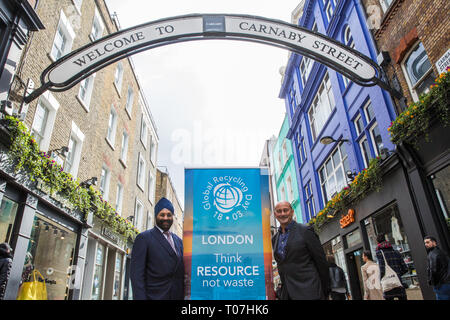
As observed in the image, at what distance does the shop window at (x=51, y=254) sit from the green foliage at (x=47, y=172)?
37.3 inches

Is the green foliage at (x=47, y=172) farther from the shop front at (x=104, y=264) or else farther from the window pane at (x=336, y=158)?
the window pane at (x=336, y=158)

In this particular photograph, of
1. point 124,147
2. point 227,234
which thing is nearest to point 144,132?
point 124,147

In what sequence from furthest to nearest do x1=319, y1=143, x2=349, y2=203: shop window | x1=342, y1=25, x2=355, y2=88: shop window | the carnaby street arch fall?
x1=319, y1=143, x2=349, y2=203: shop window → x1=342, y1=25, x2=355, y2=88: shop window → the carnaby street arch

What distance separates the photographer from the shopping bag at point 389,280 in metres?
6.55

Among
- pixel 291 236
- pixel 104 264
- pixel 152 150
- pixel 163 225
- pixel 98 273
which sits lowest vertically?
pixel 291 236

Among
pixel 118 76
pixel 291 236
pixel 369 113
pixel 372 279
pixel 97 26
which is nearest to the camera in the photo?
pixel 291 236

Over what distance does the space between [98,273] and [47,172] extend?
20.6ft

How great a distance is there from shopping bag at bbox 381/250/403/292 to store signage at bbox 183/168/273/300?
5.56 metres

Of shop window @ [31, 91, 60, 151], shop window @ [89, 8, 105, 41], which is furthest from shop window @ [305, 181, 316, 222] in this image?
shop window @ [31, 91, 60, 151]

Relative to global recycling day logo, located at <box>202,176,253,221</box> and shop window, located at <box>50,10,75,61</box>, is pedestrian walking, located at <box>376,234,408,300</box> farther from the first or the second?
shop window, located at <box>50,10,75,61</box>

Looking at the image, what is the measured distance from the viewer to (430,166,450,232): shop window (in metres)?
6.77

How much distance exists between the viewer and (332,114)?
46.0ft

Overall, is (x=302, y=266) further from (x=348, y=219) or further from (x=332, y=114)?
(x=332, y=114)

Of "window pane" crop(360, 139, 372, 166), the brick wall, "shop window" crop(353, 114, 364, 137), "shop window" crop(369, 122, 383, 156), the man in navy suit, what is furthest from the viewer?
"shop window" crop(353, 114, 364, 137)
